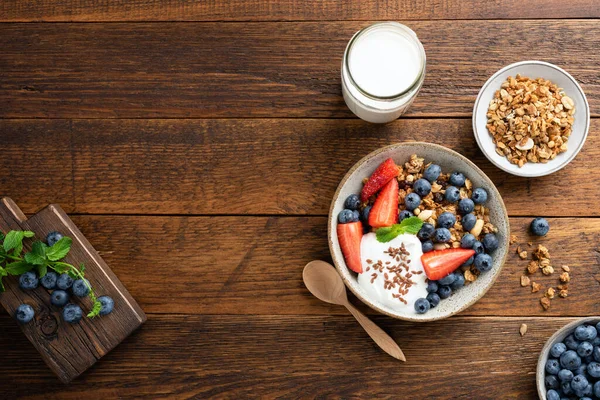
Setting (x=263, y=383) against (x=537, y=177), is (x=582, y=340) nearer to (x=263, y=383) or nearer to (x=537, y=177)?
(x=537, y=177)

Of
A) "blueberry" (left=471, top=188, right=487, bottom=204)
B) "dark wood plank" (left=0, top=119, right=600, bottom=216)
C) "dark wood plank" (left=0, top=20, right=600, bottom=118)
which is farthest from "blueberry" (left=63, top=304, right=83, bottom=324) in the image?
"blueberry" (left=471, top=188, right=487, bottom=204)

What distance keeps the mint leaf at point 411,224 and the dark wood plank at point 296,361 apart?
0.82 ft

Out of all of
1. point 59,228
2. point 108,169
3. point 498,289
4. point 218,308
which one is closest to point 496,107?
point 498,289

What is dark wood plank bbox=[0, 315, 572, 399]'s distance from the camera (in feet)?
4.80

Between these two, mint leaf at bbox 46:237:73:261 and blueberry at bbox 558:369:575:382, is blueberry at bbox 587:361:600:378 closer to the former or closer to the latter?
blueberry at bbox 558:369:575:382

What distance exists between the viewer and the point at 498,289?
1.46 meters

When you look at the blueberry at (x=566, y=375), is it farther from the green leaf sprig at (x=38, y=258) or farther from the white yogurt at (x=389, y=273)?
the green leaf sprig at (x=38, y=258)

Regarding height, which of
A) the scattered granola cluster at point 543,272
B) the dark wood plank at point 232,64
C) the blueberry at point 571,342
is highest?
the dark wood plank at point 232,64

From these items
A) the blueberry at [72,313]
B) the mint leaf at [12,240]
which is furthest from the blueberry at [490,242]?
the mint leaf at [12,240]

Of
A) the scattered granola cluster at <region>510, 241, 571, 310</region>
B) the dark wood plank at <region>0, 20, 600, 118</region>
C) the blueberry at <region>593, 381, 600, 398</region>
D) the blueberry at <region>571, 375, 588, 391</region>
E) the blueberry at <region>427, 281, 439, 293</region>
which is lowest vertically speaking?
the blueberry at <region>593, 381, 600, 398</region>

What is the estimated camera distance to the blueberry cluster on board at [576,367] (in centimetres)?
136

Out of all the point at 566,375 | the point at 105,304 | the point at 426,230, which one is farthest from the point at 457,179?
the point at 105,304

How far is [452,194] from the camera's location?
136 cm

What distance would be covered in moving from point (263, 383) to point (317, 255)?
33 cm
